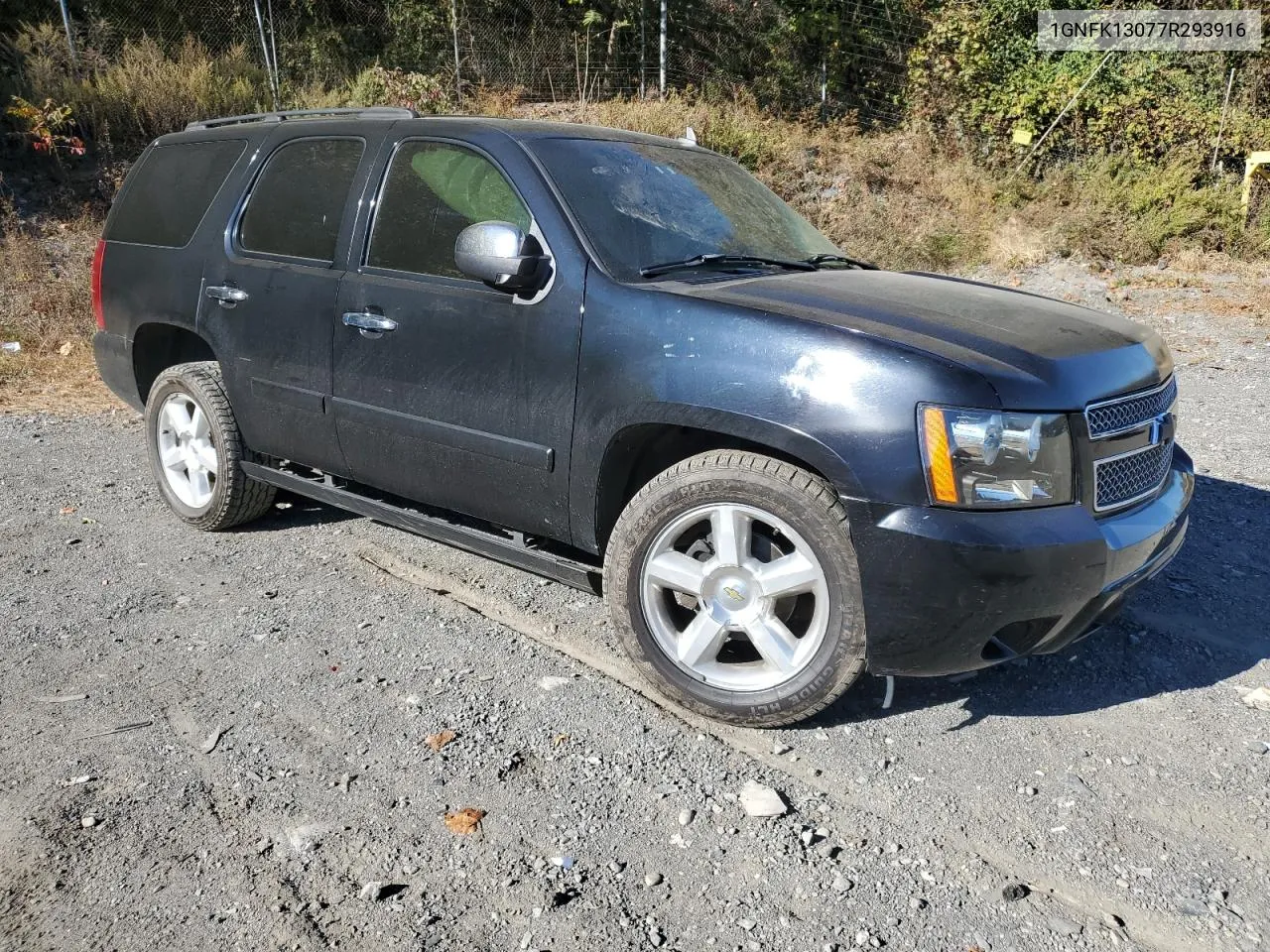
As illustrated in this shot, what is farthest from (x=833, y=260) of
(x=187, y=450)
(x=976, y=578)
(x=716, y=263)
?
(x=187, y=450)

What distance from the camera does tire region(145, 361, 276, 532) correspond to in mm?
4781

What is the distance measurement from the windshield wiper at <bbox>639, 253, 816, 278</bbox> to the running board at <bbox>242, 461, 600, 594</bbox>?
3.47 feet

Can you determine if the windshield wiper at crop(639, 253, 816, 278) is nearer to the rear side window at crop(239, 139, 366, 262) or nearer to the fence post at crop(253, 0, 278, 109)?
the rear side window at crop(239, 139, 366, 262)

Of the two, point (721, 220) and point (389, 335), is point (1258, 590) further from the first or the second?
point (389, 335)

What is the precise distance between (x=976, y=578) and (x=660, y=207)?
6.07ft

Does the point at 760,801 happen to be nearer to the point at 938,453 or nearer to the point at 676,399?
the point at 938,453

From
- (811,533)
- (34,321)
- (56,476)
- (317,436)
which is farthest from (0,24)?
(811,533)

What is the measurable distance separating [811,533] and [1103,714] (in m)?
1.26

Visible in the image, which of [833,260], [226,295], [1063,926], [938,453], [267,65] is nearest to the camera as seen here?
[1063,926]

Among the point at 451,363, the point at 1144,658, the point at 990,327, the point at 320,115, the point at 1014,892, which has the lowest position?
the point at 1144,658

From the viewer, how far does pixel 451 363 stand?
3.76 meters

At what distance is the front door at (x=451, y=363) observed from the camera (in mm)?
3537

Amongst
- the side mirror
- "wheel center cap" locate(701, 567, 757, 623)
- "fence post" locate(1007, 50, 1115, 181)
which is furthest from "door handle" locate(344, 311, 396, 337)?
"fence post" locate(1007, 50, 1115, 181)

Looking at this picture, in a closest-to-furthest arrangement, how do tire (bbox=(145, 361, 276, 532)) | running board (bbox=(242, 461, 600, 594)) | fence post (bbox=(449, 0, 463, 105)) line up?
1. running board (bbox=(242, 461, 600, 594))
2. tire (bbox=(145, 361, 276, 532))
3. fence post (bbox=(449, 0, 463, 105))
